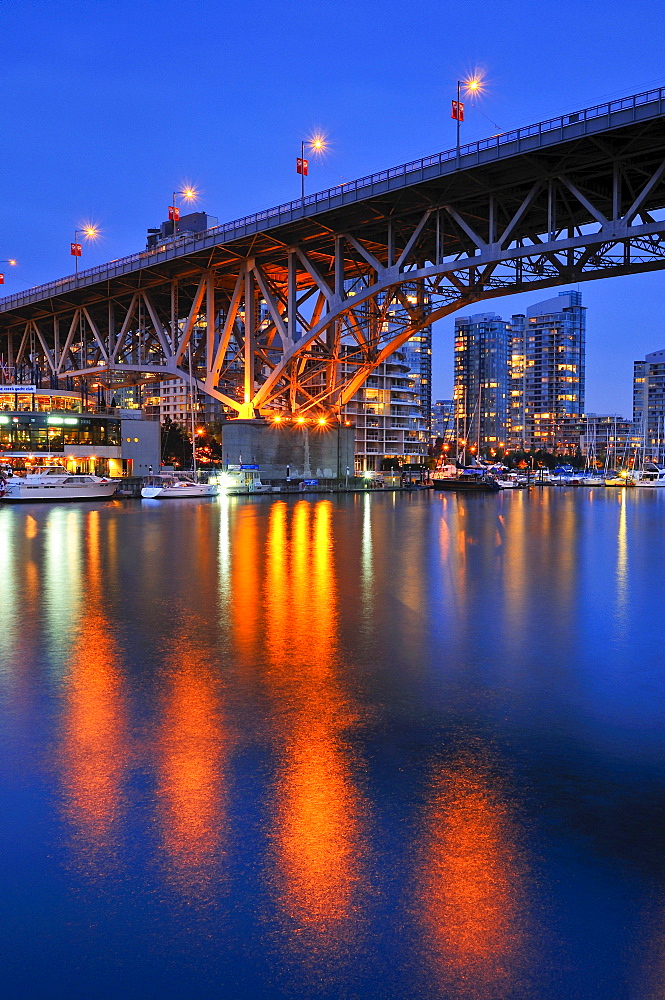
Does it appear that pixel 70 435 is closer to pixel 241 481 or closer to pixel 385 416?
pixel 241 481

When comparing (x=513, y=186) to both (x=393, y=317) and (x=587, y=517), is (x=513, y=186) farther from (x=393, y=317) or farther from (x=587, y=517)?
(x=587, y=517)

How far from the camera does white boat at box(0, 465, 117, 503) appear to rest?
5506cm

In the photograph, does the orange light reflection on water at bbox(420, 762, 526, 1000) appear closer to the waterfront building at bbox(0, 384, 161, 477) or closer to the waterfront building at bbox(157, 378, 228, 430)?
the waterfront building at bbox(0, 384, 161, 477)

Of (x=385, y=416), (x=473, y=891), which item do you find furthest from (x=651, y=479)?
(x=473, y=891)

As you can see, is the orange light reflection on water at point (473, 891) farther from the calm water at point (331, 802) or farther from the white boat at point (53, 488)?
the white boat at point (53, 488)

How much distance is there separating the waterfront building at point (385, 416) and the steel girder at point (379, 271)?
3826cm

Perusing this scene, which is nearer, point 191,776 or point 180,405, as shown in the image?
point 191,776

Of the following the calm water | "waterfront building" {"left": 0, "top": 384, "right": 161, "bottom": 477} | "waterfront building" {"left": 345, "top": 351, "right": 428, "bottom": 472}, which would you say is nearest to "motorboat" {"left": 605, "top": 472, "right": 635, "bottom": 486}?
"waterfront building" {"left": 345, "top": 351, "right": 428, "bottom": 472}

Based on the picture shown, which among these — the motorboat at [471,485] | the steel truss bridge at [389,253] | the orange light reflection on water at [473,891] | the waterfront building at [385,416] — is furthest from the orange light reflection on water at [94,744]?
the waterfront building at [385,416]

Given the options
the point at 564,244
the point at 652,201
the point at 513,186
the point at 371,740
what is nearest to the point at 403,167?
the point at 513,186

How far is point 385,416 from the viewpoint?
122 m

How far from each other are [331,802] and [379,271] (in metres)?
49.1

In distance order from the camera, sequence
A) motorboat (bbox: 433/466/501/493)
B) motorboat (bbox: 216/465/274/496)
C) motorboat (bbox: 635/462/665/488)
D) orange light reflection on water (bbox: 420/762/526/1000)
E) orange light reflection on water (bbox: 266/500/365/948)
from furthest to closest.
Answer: motorboat (bbox: 635/462/665/488)
motorboat (bbox: 433/466/501/493)
motorboat (bbox: 216/465/274/496)
orange light reflection on water (bbox: 266/500/365/948)
orange light reflection on water (bbox: 420/762/526/1000)

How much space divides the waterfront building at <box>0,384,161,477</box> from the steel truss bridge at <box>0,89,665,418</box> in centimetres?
579
